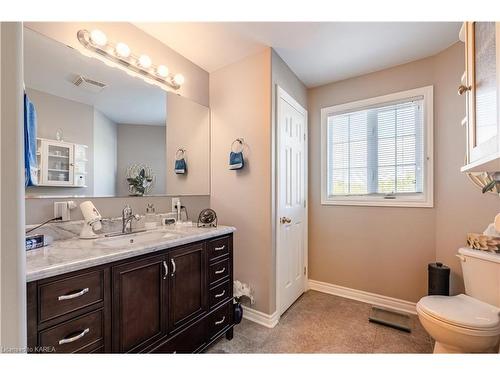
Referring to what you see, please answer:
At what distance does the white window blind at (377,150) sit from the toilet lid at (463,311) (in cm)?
102

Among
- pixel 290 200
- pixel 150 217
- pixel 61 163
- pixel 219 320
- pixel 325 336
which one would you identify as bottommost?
pixel 325 336

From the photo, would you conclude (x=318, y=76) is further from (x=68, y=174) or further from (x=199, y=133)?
(x=68, y=174)

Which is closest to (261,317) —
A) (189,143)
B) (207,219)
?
(207,219)

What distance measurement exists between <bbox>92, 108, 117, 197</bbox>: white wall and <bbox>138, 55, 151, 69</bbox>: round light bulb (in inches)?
20.0

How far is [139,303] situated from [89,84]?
4.80 ft

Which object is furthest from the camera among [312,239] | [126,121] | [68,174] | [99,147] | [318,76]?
[312,239]

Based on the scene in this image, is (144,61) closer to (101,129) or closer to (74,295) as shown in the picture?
(101,129)

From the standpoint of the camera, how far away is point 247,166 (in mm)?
2057

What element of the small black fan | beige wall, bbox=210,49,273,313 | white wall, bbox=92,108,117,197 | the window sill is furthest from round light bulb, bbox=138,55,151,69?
the window sill

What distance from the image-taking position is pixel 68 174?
4.58 ft

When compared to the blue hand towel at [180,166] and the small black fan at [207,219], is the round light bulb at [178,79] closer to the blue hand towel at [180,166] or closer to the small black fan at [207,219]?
the blue hand towel at [180,166]

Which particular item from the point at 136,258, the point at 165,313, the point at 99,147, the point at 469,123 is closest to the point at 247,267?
the point at 165,313

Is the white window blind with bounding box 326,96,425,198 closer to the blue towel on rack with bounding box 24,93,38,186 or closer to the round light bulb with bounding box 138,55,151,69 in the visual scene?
the round light bulb with bounding box 138,55,151,69

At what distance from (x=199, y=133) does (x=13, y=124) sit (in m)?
1.79
